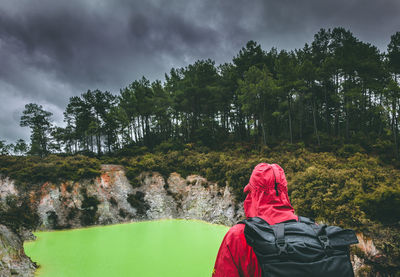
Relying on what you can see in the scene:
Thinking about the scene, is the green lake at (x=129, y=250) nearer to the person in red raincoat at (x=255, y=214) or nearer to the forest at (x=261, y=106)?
the person in red raincoat at (x=255, y=214)

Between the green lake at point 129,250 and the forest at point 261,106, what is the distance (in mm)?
11222

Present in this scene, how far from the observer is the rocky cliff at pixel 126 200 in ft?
42.8

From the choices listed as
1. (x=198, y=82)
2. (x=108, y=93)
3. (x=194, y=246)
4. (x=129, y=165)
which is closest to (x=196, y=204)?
(x=194, y=246)

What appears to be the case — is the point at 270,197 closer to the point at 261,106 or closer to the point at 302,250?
the point at 302,250

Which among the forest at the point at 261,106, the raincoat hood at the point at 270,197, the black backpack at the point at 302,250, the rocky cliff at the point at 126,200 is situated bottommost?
the rocky cliff at the point at 126,200

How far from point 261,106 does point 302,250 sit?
65.9 ft

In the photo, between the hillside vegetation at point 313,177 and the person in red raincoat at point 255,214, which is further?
the hillside vegetation at point 313,177

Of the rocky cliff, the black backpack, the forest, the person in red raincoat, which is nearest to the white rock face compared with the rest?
the rocky cliff

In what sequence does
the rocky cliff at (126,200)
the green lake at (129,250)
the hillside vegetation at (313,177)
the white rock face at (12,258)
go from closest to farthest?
the hillside vegetation at (313,177), the white rock face at (12,258), the green lake at (129,250), the rocky cliff at (126,200)

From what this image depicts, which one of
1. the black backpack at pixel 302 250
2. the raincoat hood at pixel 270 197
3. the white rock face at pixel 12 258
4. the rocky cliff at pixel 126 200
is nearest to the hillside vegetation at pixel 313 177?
the rocky cliff at pixel 126 200

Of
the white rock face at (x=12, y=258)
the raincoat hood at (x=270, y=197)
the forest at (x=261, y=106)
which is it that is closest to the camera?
the raincoat hood at (x=270, y=197)

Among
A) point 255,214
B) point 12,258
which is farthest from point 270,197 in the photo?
point 12,258

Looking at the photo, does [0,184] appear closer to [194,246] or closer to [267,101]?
[194,246]

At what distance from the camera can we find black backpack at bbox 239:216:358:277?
1171mm
